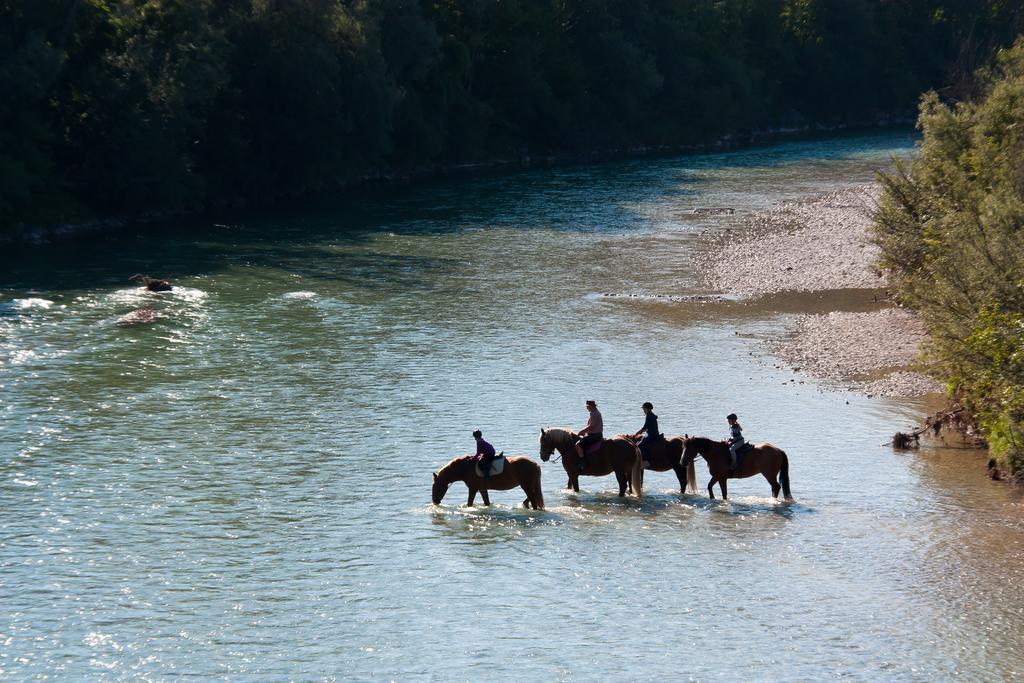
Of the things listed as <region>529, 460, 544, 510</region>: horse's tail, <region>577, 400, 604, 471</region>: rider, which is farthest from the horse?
<region>529, 460, 544, 510</region>: horse's tail

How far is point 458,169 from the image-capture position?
105 meters

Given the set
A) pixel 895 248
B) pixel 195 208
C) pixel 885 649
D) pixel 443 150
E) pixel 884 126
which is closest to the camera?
pixel 885 649

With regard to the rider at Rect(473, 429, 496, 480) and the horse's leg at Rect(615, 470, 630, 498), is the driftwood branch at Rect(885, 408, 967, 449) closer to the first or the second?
the horse's leg at Rect(615, 470, 630, 498)

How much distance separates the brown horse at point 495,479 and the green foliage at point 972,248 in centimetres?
1147

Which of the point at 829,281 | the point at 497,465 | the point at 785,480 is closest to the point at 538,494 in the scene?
the point at 497,465

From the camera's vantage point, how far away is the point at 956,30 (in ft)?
508

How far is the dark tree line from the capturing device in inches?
2808

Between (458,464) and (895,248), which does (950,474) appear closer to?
(458,464)

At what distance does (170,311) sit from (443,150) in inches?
2241

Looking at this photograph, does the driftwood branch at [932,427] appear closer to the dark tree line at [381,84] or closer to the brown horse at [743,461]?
the brown horse at [743,461]

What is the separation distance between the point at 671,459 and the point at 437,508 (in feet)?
19.7

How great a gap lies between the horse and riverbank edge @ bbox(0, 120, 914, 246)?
46244mm

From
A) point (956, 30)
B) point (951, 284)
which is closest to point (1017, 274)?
point (951, 284)

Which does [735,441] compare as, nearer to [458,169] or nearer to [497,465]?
[497,465]
